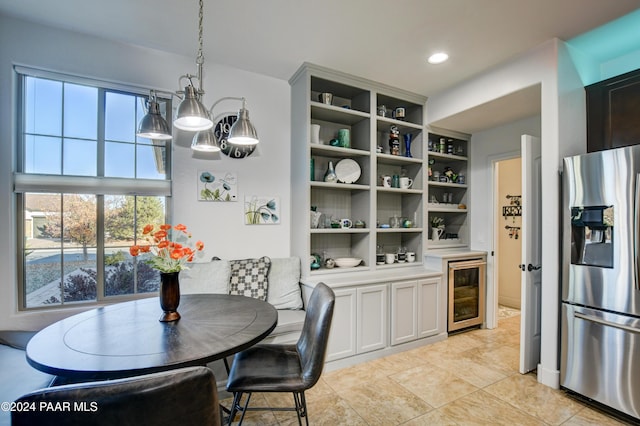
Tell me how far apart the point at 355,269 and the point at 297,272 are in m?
0.66

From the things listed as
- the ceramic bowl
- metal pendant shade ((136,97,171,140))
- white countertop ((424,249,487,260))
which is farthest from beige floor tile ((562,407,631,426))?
metal pendant shade ((136,97,171,140))

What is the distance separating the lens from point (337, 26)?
2.29m

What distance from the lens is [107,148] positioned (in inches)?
99.9

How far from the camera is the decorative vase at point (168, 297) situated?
1.62 metres

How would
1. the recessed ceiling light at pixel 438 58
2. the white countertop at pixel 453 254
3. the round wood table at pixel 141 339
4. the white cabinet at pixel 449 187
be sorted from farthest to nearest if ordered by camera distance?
the white cabinet at pixel 449 187 < the white countertop at pixel 453 254 < the recessed ceiling light at pixel 438 58 < the round wood table at pixel 141 339

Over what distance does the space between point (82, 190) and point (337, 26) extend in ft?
8.17

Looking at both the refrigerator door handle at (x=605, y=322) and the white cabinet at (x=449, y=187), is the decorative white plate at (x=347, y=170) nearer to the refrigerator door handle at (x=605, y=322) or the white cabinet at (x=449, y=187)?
the white cabinet at (x=449, y=187)

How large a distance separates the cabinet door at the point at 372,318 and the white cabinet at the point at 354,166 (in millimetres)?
342

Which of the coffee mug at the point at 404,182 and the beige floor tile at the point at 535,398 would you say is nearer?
the beige floor tile at the point at 535,398

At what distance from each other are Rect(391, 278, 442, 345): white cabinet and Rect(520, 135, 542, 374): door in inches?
34.6

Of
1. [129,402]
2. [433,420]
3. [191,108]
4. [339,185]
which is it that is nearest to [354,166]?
[339,185]

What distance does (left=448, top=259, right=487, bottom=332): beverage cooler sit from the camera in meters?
3.53

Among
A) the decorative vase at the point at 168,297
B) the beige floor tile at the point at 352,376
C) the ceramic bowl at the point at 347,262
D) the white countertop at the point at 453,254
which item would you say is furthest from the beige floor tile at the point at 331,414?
the white countertop at the point at 453,254

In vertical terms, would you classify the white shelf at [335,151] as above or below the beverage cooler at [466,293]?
above
